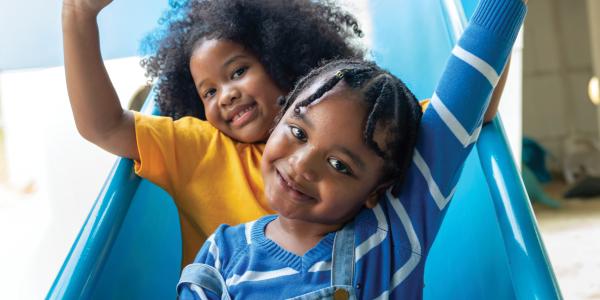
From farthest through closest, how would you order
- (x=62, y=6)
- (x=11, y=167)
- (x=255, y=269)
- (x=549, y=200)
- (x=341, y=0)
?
(x=549, y=200), (x=11, y=167), (x=341, y=0), (x=62, y=6), (x=255, y=269)

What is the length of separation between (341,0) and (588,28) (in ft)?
4.70

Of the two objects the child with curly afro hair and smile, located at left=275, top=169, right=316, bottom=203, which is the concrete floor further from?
smile, located at left=275, top=169, right=316, bottom=203

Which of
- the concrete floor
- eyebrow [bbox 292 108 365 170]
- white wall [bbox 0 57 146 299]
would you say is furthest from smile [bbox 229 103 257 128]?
the concrete floor

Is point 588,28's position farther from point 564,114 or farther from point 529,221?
point 529,221

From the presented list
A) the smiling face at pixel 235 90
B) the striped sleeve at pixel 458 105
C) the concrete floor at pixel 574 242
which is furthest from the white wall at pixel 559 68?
the striped sleeve at pixel 458 105

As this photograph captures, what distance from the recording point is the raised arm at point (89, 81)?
75 cm

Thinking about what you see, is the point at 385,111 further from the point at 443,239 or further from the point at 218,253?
the point at 443,239

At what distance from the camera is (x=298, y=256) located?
656mm

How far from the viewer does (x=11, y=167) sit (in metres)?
1.58

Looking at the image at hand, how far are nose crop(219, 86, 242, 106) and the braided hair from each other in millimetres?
215

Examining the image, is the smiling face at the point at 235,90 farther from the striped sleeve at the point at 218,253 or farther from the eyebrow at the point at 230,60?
the striped sleeve at the point at 218,253

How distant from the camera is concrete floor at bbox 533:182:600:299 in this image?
1.48m

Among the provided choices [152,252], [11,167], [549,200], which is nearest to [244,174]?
[152,252]

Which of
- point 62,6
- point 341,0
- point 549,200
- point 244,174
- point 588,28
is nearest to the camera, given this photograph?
point 62,6
